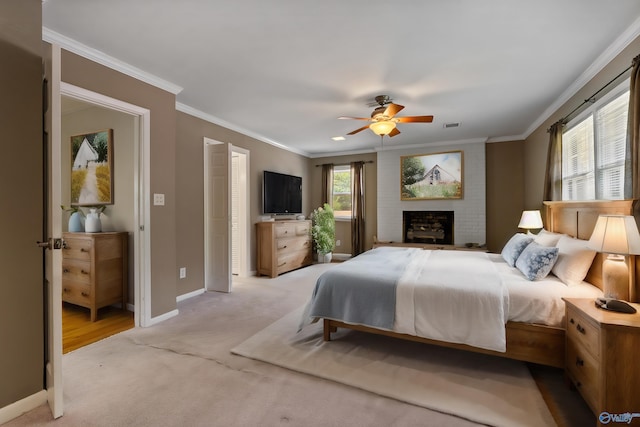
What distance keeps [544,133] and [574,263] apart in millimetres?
2865

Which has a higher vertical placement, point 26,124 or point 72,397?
point 26,124

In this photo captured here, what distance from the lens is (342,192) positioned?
689cm

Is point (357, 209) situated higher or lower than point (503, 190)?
lower

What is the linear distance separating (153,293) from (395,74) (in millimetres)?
3294

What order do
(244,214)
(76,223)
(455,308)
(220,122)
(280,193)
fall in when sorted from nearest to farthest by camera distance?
1. (455,308)
2. (76,223)
3. (220,122)
4. (244,214)
5. (280,193)

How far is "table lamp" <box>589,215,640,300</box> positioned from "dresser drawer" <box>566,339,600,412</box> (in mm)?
426

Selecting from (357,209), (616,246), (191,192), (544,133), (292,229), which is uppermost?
(544,133)

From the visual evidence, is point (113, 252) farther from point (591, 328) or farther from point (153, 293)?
point (591, 328)

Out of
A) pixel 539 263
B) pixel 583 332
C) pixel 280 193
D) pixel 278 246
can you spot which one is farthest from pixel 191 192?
pixel 583 332

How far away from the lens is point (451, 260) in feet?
10.4

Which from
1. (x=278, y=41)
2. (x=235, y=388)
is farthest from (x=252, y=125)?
(x=235, y=388)

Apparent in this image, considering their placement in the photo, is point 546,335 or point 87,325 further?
point 87,325

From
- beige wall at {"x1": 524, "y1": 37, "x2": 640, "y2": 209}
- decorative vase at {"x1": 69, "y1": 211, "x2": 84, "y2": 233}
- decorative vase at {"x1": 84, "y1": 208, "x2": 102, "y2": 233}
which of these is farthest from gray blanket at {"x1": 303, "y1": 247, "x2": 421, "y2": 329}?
decorative vase at {"x1": 69, "y1": 211, "x2": 84, "y2": 233}

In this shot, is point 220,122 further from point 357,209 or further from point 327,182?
point 357,209
